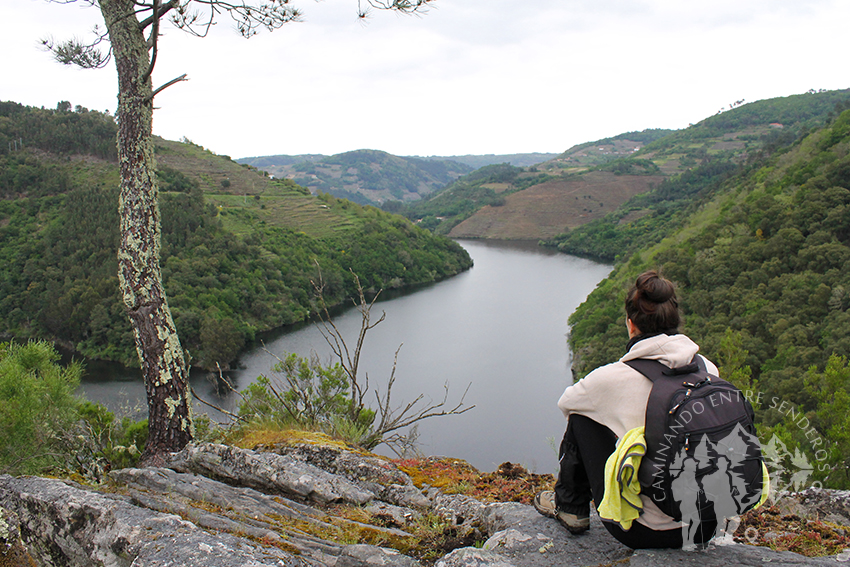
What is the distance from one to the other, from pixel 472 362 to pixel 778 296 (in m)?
14.9

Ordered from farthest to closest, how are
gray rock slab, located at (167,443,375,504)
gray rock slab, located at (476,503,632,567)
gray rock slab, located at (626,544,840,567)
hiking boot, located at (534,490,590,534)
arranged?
gray rock slab, located at (167,443,375,504) → hiking boot, located at (534,490,590,534) → gray rock slab, located at (476,503,632,567) → gray rock slab, located at (626,544,840,567)

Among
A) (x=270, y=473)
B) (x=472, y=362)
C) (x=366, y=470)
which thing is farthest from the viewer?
(x=472, y=362)

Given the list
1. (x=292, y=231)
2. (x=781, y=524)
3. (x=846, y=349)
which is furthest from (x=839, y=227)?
(x=292, y=231)

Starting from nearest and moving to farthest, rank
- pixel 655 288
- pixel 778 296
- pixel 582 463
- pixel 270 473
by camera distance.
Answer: pixel 655 288, pixel 582 463, pixel 270 473, pixel 778 296

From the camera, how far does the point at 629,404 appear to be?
1.62 m

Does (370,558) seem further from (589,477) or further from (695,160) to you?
(695,160)

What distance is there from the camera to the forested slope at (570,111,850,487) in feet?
42.6

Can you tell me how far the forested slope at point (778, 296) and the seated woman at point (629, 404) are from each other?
816 cm

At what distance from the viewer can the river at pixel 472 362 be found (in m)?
20.7

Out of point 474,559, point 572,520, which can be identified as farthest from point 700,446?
point 474,559

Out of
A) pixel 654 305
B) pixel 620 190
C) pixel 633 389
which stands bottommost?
pixel 633 389

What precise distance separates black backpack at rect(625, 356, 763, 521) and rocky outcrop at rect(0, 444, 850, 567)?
0.89 ft

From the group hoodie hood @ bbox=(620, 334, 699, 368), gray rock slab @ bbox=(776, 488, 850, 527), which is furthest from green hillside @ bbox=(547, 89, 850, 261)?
hoodie hood @ bbox=(620, 334, 699, 368)

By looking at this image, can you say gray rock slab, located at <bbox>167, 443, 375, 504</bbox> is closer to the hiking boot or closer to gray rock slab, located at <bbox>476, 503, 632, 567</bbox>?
gray rock slab, located at <bbox>476, 503, 632, 567</bbox>
